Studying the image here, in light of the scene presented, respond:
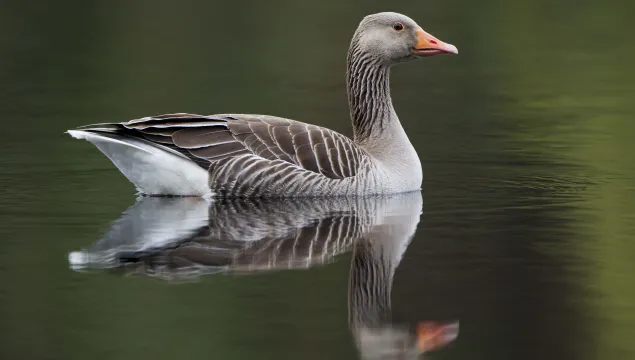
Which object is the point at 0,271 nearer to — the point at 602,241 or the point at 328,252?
the point at 328,252

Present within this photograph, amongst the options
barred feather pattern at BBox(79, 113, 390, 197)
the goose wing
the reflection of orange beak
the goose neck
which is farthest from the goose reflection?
the goose neck

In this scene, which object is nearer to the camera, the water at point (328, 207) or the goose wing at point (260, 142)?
the water at point (328, 207)

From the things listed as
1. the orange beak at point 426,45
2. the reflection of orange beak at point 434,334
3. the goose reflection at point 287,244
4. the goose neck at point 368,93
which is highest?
the orange beak at point 426,45

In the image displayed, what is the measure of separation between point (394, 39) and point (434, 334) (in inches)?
262

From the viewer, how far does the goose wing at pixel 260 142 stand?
13.3 metres

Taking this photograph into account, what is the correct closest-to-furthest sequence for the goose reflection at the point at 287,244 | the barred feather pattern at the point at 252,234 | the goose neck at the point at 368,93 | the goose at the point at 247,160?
the goose reflection at the point at 287,244
the barred feather pattern at the point at 252,234
the goose at the point at 247,160
the goose neck at the point at 368,93

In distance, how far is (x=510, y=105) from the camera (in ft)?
69.8

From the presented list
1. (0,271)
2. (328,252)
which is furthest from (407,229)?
(0,271)

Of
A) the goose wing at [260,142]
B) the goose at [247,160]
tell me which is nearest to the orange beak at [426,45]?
the goose at [247,160]

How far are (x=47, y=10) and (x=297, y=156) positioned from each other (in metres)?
23.0

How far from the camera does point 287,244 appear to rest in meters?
11.0

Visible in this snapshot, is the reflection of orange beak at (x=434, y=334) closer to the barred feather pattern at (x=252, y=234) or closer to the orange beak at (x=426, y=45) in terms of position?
the barred feather pattern at (x=252, y=234)

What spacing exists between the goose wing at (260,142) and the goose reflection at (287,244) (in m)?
0.43

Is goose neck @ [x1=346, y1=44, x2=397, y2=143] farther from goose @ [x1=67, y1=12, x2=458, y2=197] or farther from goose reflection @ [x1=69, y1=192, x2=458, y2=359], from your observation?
goose reflection @ [x1=69, y1=192, x2=458, y2=359]
